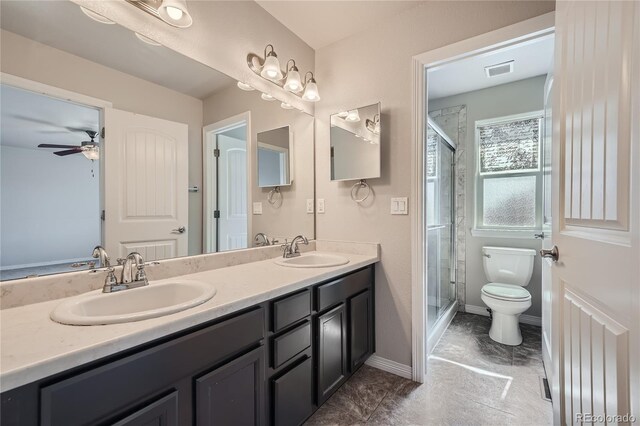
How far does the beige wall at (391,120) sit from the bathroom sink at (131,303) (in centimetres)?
123

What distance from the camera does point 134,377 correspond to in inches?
28.2

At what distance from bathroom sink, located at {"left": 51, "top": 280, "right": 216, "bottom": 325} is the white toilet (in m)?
2.33

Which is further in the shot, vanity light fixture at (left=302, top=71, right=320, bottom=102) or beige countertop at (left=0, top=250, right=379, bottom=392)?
vanity light fixture at (left=302, top=71, right=320, bottom=102)

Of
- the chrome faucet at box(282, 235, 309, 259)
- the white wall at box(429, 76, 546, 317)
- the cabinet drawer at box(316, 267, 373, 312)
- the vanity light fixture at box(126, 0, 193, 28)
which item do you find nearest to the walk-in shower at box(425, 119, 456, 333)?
the white wall at box(429, 76, 546, 317)

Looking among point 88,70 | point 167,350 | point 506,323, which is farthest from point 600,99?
point 506,323

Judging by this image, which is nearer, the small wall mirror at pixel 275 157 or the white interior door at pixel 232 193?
the white interior door at pixel 232 193

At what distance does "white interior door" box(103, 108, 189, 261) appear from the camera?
1.17 m

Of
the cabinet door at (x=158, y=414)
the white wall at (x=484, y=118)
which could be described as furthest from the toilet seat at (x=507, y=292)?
the cabinet door at (x=158, y=414)

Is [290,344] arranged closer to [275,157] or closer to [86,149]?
[86,149]

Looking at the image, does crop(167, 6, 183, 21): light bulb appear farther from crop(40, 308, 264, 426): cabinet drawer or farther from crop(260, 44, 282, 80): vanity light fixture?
crop(40, 308, 264, 426): cabinet drawer

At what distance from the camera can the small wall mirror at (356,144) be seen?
1.87 m

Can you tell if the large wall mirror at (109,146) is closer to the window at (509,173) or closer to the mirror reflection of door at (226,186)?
the mirror reflection of door at (226,186)

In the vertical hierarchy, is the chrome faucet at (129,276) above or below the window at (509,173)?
below

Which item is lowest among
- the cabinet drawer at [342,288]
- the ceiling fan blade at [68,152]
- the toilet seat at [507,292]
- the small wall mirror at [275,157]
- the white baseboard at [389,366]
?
the white baseboard at [389,366]
